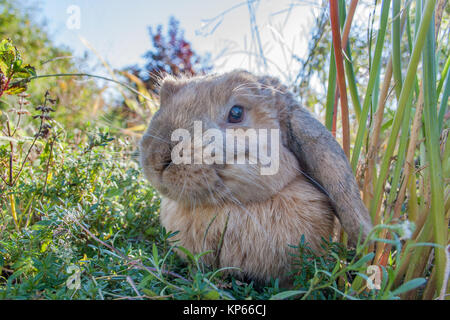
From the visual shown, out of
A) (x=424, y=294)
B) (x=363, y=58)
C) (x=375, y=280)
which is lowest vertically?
(x=424, y=294)

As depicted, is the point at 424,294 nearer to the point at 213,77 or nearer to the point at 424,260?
the point at 424,260

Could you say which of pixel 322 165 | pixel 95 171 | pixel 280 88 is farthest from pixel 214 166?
pixel 95 171

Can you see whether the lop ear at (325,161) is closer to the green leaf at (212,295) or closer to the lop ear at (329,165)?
the lop ear at (329,165)

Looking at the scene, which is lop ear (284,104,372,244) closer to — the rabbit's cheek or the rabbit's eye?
the rabbit's eye

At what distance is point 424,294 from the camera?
1.57m

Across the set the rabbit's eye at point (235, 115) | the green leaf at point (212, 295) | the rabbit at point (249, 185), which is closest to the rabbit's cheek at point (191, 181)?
the rabbit at point (249, 185)

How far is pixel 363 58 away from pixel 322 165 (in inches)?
70.9

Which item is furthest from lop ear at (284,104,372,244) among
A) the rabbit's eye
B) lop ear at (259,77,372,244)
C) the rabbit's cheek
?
the rabbit's cheek

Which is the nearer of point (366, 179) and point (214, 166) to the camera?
point (214, 166)

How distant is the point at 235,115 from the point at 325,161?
529 millimetres

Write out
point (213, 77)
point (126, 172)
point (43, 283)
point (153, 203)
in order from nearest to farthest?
point (43, 283)
point (213, 77)
point (126, 172)
point (153, 203)

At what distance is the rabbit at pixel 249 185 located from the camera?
1654 mm

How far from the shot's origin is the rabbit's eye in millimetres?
1860

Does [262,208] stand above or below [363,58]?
below
